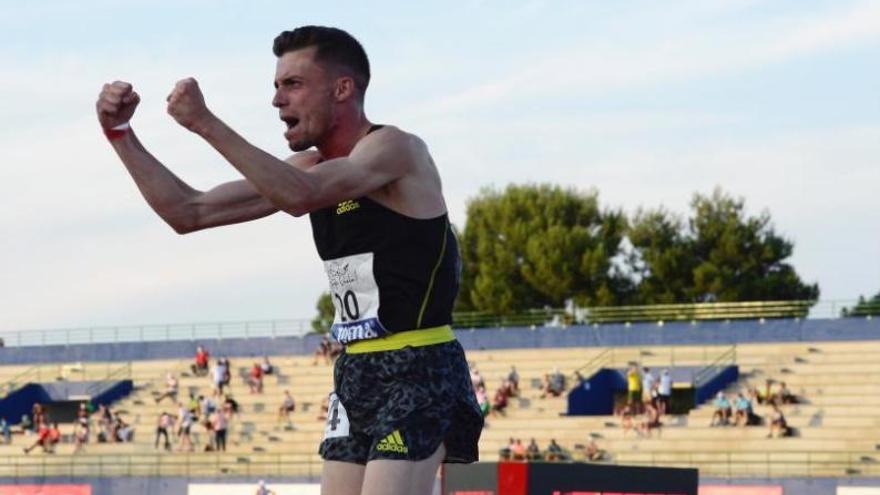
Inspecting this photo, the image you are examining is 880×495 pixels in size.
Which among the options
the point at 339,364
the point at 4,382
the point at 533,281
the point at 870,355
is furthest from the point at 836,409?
the point at 533,281

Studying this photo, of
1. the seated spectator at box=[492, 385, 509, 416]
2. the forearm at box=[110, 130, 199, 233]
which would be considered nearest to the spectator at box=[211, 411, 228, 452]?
the seated spectator at box=[492, 385, 509, 416]

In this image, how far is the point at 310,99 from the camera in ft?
23.8

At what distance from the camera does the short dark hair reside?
7273 millimetres

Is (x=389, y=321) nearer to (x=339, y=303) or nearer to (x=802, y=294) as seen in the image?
(x=339, y=303)

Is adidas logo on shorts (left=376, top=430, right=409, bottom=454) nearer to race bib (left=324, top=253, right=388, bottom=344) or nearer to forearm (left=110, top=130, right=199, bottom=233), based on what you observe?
race bib (left=324, top=253, right=388, bottom=344)

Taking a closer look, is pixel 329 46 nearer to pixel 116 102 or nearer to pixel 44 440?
pixel 116 102

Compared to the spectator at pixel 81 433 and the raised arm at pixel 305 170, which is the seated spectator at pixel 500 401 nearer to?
the spectator at pixel 81 433

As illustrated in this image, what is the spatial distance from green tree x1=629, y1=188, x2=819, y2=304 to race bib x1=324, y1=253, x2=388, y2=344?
70.3m

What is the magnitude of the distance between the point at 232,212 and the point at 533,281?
A: 7419cm

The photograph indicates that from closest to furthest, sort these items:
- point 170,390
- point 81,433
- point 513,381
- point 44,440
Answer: point 513,381, point 81,433, point 44,440, point 170,390

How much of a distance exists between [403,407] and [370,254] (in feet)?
2.07

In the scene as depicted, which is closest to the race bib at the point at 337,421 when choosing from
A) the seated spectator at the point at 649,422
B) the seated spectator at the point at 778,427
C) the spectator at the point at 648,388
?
the seated spectator at the point at 778,427

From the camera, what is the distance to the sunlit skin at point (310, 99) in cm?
725

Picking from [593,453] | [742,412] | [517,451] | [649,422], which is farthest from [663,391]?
[517,451]
